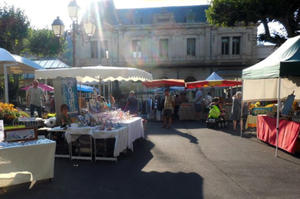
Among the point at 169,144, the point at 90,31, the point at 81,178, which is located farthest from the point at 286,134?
the point at 90,31

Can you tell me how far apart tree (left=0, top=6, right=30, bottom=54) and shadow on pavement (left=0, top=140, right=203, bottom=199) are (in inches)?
640

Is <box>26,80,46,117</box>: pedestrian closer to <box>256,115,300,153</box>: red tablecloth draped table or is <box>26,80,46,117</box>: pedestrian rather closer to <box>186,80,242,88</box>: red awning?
<box>256,115,300,153</box>: red tablecloth draped table

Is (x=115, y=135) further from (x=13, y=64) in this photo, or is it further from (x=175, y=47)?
(x=175, y=47)

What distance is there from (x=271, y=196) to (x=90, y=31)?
7.49m

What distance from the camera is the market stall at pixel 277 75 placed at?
4.87 metres

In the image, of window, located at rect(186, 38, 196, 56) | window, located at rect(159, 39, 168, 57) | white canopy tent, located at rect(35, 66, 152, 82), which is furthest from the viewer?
window, located at rect(159, 39, 168, 57)

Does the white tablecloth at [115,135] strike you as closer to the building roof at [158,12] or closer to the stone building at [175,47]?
the stone building at [175,47]

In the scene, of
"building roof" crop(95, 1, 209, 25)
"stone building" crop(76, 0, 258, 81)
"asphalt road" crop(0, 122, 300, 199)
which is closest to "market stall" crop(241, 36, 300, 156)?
"asphalt road" crop(0, 122, 300, 199)

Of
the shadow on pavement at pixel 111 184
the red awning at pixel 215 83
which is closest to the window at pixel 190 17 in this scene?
the red awning at pixel 215 83

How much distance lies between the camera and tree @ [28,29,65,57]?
25044 millimetres

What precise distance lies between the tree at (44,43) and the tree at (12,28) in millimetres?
7159

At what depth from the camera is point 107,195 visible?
3.47 m

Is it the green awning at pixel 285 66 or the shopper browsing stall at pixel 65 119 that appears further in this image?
the shopper browsing stall at pixel 65 119

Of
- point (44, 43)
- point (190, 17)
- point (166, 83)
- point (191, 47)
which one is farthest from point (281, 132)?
point (44, 43)
